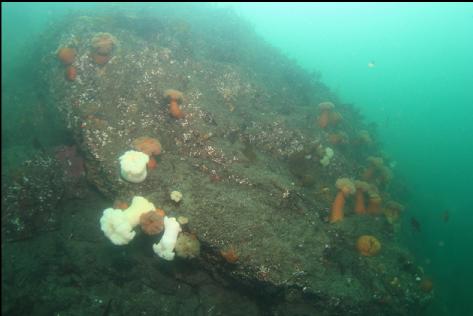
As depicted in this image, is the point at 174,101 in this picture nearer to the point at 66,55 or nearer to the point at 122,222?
the point at 122,222

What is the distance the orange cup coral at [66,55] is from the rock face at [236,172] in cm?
17

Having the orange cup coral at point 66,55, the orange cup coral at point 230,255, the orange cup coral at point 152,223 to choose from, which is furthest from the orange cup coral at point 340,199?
the orange cup coral at point 66,55

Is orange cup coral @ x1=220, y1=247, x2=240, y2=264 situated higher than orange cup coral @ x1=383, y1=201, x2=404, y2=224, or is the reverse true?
orange cup coral @ x1=383, y1=201, x2=404, y2=224

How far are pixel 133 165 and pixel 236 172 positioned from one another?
267 centimetres

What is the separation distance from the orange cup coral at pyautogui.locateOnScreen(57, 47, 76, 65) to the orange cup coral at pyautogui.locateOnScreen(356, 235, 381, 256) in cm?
1060

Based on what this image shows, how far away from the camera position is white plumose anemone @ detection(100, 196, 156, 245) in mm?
6461

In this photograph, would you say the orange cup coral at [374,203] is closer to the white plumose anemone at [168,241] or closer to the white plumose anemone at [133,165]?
the white plumose anemone at [168,241]

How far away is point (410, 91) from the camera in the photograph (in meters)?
82.1

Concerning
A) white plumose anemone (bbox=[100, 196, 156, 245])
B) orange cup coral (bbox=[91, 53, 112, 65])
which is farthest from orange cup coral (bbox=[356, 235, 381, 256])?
orange cup coral (bbox=[91, 53, 112, 65])

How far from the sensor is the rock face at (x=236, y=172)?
6812mm

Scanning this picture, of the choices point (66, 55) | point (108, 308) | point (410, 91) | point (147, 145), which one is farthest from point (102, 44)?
point (410, 91)

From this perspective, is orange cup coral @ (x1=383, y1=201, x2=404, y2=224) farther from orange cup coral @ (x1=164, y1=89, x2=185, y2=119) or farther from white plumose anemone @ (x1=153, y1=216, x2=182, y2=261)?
orange cup coral @ (x1=164, y1=89, x2=185, y2=119)

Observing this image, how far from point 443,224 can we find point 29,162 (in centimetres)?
2465

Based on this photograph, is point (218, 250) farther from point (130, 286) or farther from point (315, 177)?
point (315, 177)
